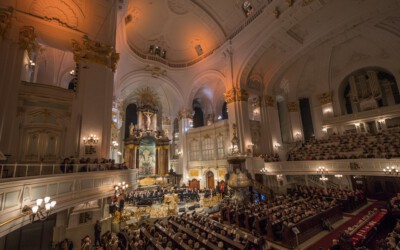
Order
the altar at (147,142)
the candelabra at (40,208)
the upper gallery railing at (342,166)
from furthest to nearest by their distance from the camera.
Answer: the altar at (147,142)
the upper gallery railing at (342,166)
the candelabra at (40,208)

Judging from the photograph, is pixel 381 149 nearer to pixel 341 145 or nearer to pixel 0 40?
pixel 341 145

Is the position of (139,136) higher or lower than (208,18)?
lower

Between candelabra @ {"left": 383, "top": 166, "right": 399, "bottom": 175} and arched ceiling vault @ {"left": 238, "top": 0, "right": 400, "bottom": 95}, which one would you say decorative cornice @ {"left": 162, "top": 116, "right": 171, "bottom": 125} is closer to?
arched ceiling vault @ {"left": 238, "top": 0, "right": 400, "bottom": 95}

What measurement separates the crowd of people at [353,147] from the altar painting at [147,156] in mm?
15717

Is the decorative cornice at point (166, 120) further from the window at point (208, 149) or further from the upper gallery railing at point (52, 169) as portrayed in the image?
the upper gallery railing at point (52, 169)

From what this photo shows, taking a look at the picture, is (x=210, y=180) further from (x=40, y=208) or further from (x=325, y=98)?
(x=40, y=208)

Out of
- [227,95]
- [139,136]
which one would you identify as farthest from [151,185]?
[227,95]

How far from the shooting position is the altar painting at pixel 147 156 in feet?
74.1

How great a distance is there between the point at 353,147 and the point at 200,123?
17350mm

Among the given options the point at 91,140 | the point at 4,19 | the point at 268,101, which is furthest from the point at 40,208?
the point at 268,101

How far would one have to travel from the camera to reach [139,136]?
22281mm

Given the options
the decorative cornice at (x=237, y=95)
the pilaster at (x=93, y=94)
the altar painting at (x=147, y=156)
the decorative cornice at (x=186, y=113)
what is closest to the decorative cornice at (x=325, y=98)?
the decorative cornice at (x=237, y=95)

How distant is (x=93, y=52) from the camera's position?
37.0ft

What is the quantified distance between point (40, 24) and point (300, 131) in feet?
80.3
